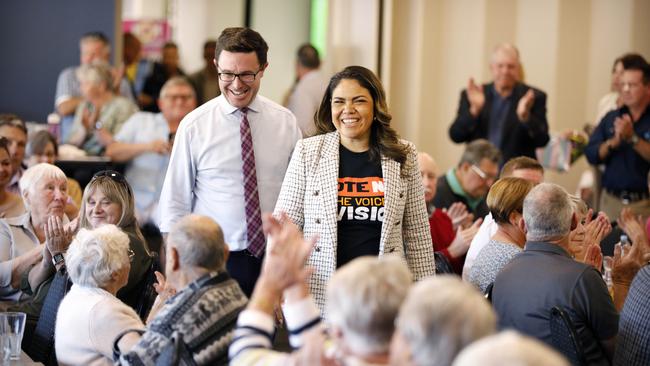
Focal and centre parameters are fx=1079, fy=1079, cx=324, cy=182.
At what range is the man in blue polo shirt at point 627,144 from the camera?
738 centimetres

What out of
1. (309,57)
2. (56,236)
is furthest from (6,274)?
(309,57)

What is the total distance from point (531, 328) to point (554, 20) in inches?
252

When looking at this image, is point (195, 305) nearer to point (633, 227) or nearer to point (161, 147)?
point (633, 227)

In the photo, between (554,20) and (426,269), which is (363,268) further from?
(554,20)

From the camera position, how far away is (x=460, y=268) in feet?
17.3

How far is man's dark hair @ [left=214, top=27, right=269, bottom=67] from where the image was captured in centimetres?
430

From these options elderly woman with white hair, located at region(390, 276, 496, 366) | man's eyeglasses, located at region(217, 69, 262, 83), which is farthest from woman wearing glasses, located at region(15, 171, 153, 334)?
elderly woman with white hair, located at region(390, 276, 496, 366)

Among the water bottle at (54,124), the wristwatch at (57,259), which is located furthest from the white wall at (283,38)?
the wristwatch at (57,259)

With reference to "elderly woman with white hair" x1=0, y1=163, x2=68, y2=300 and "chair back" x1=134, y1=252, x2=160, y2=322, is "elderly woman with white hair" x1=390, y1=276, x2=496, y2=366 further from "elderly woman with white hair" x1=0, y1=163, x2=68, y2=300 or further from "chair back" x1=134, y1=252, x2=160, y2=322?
"elderly woman with white hair" x1=0, y1=163, x2=68, y2=300

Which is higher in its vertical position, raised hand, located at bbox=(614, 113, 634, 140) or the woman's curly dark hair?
the woman's curly dark hair

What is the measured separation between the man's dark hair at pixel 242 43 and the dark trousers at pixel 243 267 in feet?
2.57

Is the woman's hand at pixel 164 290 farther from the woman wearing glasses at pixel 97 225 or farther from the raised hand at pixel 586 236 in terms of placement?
the raised hand at pixel 586 236

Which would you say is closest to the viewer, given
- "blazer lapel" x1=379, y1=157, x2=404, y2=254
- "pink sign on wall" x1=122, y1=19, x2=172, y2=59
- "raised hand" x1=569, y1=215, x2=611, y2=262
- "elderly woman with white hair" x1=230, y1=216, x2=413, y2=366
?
"elderly woman with white hair" x1=230, y1=216, x2=413, y2=366

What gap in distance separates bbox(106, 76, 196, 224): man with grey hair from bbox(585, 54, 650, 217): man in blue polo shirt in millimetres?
2942
